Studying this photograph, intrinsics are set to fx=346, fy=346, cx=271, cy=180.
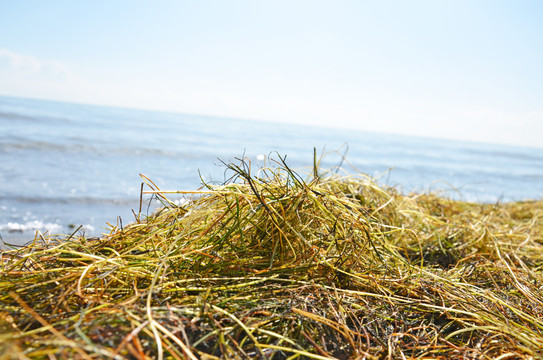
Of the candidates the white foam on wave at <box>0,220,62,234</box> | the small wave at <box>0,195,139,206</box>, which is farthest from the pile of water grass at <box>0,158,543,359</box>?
the small wave at <box>0,195,139,206</box>

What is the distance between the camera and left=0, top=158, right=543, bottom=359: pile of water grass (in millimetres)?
792

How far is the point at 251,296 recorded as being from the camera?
1020 millimetres

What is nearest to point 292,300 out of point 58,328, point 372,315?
point 372,315

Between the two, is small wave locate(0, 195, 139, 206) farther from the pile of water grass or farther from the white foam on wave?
the pile of water grass

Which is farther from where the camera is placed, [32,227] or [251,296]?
[32,227]

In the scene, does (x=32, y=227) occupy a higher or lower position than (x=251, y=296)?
lower

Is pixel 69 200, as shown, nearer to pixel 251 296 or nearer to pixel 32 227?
pixel 32 227

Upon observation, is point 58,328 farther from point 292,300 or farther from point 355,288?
point 355,288

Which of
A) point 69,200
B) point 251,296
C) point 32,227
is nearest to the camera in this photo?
point 251,296

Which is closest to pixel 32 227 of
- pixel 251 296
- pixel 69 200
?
pixel 69 200

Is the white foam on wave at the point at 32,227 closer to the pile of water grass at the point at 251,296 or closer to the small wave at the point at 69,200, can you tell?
the small wave at the point at 69,200

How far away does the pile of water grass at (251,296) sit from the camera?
0.79 meters

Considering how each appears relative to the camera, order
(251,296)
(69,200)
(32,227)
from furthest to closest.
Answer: (69,200) → (32,227) → (251,296)

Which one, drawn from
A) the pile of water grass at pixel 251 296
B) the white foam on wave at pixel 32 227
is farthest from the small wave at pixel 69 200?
the pile of water grass at pixel 251 296
